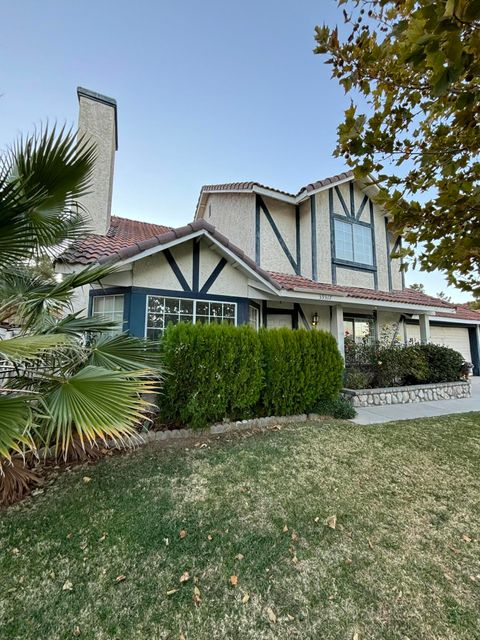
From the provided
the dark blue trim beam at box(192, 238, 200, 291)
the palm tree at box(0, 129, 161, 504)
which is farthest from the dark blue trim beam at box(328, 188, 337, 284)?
the palm tree at box(0, 129, 161, 504)

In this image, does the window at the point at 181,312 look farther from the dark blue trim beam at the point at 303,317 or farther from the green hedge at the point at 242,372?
the dark blue trim beam at the point at 303,317

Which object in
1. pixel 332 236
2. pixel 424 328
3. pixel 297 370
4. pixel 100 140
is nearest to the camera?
pixel 297 370

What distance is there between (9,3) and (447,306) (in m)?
16.5

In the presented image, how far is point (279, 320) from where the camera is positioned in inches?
429

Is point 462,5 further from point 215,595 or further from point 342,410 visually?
point 342,410

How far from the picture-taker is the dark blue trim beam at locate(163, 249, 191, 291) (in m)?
8.04

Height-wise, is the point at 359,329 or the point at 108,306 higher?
the point at 108,306

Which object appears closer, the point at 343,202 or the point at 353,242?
the point at 343,202

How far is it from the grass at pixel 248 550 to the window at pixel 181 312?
12.1 ft

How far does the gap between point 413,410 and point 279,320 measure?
4.91m

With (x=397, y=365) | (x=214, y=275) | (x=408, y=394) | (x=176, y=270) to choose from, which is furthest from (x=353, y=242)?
(x=176, y=270)

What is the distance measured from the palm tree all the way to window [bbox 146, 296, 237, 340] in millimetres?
2575

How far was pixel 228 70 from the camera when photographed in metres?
10.6

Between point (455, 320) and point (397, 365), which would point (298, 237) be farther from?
point (455, 320)
